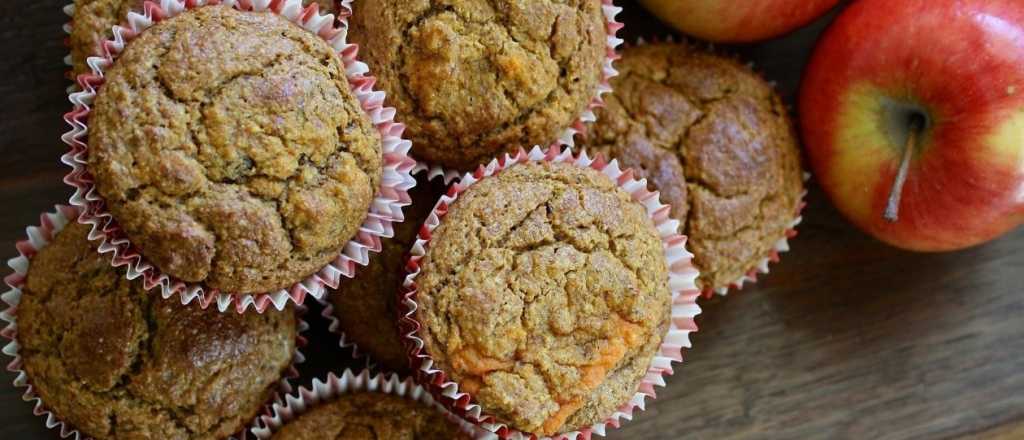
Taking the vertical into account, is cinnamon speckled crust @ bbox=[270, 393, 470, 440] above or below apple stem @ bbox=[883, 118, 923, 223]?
below

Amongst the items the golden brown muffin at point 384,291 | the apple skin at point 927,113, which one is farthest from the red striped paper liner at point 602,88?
the apple skin at point 927,113

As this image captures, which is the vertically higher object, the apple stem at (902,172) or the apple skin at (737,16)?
the apple skin at (737,16)

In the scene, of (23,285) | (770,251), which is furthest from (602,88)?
(23,285)

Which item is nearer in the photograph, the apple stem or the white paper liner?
the apple stem

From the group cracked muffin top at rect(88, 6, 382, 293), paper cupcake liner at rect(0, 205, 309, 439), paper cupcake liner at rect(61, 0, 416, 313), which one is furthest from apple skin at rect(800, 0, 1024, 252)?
paper cupcake liner at rect(0, 205, 309, 439)

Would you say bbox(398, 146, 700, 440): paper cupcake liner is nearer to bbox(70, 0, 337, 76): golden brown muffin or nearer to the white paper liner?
the white paper liner

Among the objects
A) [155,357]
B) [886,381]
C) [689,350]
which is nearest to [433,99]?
[155,357]

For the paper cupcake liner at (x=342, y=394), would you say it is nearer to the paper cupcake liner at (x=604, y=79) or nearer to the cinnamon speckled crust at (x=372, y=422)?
the cinnamon speckled crust at (x=372, y=422)

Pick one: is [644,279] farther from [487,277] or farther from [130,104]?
[130,104]
